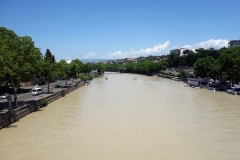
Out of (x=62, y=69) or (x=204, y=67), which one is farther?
(x=204, y=67)

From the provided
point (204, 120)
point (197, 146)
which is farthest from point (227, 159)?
point (204, 120)

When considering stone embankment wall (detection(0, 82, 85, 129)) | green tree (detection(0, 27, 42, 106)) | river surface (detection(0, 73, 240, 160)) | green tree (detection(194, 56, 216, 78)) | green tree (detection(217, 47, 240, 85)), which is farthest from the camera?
green tree (detection(194, 56, 216, 78))

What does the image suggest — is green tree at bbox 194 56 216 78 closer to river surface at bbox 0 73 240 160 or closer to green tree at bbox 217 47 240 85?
green tree at bbox 217 47 240 85

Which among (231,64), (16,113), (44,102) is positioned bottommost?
(44,102)

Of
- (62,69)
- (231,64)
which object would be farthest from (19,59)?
(231,64)

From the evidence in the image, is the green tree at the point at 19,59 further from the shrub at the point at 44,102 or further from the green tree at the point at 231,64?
the green tree at the point at 231,64

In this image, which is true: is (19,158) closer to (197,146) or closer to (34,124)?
(34,124)

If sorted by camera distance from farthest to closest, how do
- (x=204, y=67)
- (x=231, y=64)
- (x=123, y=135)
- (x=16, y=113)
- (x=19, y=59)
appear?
1. (x=204, y=67)
2. (x=231, y=64)
3. (x=19, y=59)
4. (x=16, y=113)
5. (x=123, y=135)

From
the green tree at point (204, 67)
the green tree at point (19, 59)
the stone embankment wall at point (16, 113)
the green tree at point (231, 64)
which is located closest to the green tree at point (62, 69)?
the stone embankment wall at point (16, 113)

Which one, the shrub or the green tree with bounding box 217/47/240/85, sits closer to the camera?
the shrub

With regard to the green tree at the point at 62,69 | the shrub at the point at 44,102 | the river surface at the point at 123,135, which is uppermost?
the green tree at the point at 62,69

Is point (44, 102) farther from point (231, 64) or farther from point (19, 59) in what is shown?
point (231, 64)

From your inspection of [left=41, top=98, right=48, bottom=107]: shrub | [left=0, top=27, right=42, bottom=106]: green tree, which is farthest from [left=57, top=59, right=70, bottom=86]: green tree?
[left=0, top=27, right=42, bottom=106]: green tree

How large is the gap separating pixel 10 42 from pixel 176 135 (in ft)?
53.9
